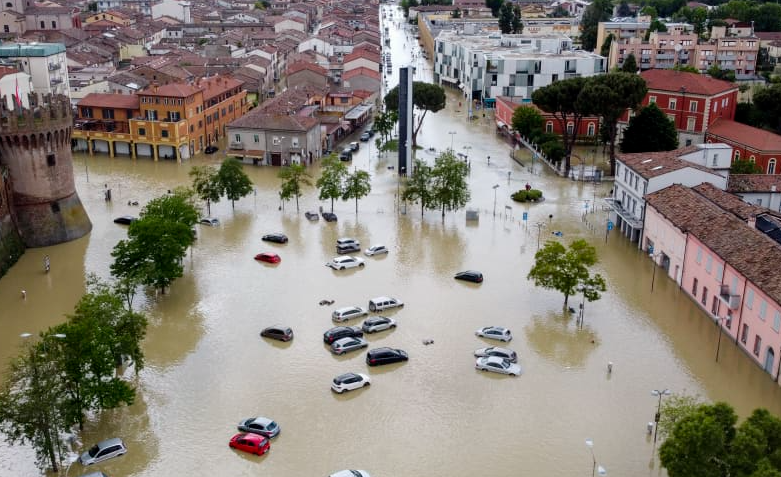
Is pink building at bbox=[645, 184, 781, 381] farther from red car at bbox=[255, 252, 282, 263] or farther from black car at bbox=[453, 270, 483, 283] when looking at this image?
red car at bbox=[255, 252, 282, 263]

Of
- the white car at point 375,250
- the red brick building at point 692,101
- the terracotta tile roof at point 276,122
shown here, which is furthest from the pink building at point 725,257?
the terracotta tile roof at point 276,122

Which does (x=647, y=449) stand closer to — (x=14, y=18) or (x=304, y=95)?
(x=304, y=95)

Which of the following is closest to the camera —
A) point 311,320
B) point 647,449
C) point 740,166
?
point 647,449

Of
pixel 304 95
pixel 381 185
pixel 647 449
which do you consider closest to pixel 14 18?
pixel 304 95

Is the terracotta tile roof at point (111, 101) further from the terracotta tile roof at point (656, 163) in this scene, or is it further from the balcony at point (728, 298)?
the balcony at point (728, 298)

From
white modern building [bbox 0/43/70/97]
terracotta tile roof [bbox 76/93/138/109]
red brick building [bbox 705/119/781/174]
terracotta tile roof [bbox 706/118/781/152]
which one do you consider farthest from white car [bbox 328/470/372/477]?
white modern building [bbox 0/43/70/97]
